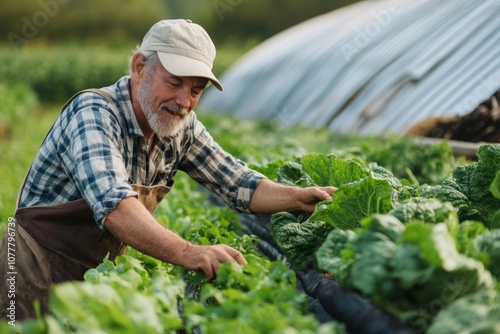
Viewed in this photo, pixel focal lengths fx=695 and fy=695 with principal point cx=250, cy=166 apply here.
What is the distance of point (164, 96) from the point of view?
334 cm

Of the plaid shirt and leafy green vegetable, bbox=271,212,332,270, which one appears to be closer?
the plaid shirt

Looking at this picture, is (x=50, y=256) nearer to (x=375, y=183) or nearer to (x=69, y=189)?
(x=69, y=189)

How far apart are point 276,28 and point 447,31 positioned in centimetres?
5049

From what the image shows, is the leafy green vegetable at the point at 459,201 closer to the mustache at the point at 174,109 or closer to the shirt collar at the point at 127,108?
the mustache at the point at 174,109

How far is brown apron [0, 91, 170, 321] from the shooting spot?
3.50m

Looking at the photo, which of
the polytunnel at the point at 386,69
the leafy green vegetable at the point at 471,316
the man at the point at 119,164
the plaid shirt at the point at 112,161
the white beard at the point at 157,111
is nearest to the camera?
the leafy green vegetable at the point at 471,316

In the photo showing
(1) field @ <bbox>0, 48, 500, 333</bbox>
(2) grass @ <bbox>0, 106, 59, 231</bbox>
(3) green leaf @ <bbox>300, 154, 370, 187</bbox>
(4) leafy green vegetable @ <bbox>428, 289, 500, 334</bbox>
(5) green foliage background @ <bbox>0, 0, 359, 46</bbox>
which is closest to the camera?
(4) leafy green vegetable @ <bbox>428, 289, 500, 334</bbox>

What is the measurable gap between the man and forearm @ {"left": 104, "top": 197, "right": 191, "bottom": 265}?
84 millimetres

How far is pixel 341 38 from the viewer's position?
12.9 m

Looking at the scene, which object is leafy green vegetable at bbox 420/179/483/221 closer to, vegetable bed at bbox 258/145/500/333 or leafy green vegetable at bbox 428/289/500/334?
vegetable bed at bbox 258/145/500/333

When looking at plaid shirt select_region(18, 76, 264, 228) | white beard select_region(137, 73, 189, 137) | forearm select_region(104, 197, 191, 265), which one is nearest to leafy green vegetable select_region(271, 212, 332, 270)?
plaid shirt select_region(18, 76, 264, 228)

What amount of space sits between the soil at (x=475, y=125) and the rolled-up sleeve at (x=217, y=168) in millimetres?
3075

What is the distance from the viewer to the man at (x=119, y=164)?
3.11m

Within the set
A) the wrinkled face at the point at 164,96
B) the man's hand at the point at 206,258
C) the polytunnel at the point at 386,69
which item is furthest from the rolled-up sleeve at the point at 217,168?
the polytunnel at the point at 386,69
